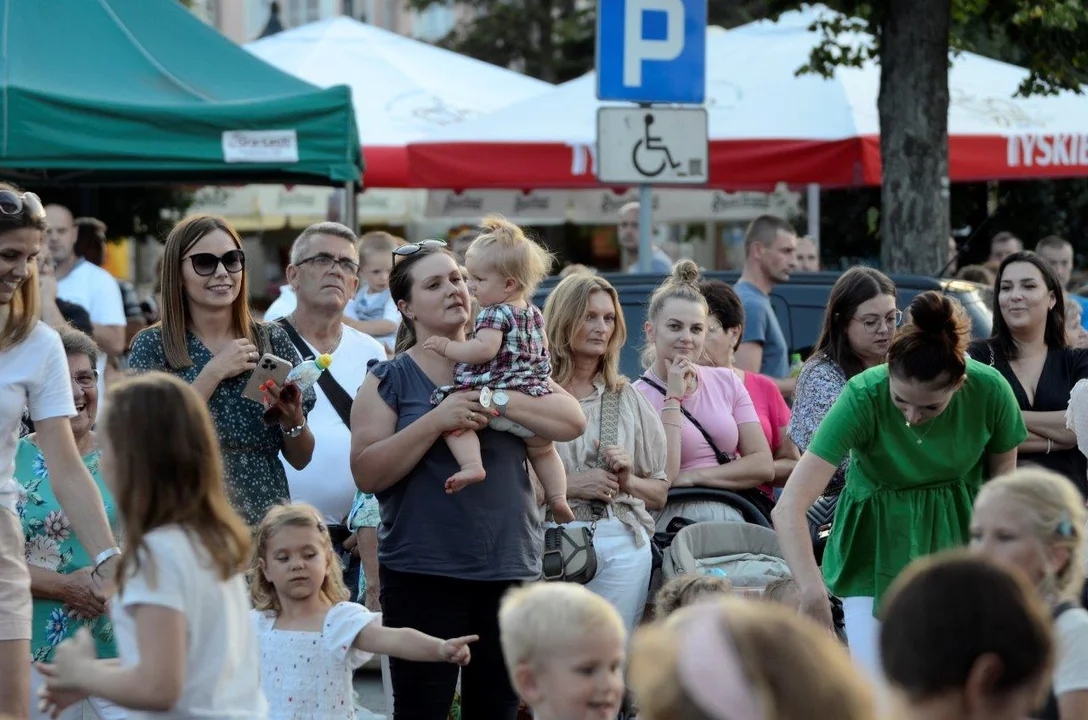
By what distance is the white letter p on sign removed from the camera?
858 centimetres

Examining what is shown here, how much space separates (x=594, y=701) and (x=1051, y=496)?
1101mm

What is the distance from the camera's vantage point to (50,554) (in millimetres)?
5023

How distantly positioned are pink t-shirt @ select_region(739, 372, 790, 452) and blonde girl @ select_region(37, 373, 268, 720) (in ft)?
13.4

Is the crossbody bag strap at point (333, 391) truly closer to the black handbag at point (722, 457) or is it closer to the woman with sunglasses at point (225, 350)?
the woman with sunglasses at point (225, 350)

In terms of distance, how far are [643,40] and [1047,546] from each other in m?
5.52

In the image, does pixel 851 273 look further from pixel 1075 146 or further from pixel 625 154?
pixel 1075 146

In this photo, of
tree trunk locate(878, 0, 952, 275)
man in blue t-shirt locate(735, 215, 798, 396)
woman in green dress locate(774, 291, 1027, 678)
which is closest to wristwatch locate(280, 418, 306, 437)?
woman in green dress locate(774, 291, 1027, 678)

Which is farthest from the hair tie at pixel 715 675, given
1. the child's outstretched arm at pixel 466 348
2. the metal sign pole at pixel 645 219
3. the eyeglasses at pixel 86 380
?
the metal sign pole at pixel 645 219

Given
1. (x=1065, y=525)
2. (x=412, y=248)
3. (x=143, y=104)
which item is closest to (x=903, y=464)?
(x=1065, y=525)

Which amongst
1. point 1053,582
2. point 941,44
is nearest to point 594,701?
point 1053,582

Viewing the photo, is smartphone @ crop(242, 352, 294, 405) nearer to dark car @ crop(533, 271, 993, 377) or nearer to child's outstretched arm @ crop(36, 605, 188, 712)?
child's outstretched arm @ crop(36, 605, 188, 712)

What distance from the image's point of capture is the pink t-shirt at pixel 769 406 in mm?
7117

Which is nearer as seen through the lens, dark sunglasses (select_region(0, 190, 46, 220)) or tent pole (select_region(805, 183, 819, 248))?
dark sunglasses (select_region(0, 190, 46, 220))

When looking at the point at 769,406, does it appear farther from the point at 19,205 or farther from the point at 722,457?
the point at 19,205
